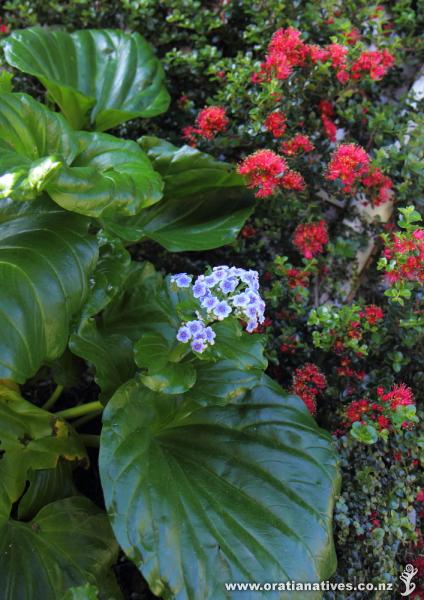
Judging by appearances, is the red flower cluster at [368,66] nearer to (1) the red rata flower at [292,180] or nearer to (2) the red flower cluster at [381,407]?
(1) the red rata flower at [292,180]

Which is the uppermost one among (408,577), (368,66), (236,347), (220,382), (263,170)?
(368,66)

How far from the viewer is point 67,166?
0.98m

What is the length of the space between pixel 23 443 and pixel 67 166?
0.54 metres

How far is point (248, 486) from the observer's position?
112 cm

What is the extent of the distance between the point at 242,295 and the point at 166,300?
303mm

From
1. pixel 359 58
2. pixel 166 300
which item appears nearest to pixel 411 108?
pixel 359 58

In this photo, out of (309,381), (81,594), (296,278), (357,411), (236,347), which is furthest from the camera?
(296,278)

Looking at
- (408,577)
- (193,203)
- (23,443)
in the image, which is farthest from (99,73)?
(408,577)

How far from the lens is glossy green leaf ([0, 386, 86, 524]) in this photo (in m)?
1.15

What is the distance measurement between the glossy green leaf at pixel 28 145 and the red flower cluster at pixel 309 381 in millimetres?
710

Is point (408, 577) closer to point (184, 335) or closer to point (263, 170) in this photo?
point (184, 335)

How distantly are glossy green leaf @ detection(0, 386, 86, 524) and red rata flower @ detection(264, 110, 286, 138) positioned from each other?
846 millimetres

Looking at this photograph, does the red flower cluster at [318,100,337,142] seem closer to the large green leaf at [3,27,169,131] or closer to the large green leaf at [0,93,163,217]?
the large green leaf at [3,27,169,131]

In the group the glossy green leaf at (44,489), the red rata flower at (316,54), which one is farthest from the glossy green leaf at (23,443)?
the red rata flower at (316,54)
